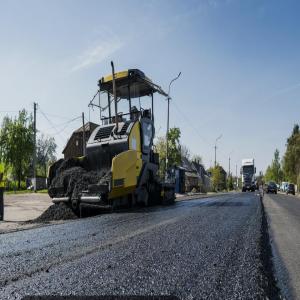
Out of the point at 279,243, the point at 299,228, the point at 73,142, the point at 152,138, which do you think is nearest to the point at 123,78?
the point at 152,138

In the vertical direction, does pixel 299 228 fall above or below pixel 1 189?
below

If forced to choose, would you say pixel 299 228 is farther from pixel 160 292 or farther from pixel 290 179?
pixel 290 179

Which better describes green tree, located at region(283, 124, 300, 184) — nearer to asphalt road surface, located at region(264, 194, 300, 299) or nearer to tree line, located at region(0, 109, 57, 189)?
tree line, located at region(0, 109, 57, 189)

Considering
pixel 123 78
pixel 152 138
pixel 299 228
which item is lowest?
pixel 299 228

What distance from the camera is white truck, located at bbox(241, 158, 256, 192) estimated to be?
5334 cm

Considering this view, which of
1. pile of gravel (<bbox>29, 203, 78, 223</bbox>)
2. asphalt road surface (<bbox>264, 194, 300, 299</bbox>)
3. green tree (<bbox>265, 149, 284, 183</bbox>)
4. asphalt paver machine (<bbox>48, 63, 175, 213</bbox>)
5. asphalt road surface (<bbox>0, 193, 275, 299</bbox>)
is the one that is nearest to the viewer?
asphalt road surface (<bbox>0, 193, 275, 299</bbox>)

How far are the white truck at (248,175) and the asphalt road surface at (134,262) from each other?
47.3m

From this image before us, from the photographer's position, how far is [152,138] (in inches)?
538

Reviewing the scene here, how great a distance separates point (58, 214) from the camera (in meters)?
10.4

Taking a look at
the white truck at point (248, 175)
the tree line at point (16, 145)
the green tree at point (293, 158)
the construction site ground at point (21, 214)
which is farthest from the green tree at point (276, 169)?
the construction site ground at point (21, 214)

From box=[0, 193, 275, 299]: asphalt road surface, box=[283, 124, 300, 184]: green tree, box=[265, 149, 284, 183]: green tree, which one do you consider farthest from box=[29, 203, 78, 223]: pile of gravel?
box=[265, 149, 284, 183]: green tree

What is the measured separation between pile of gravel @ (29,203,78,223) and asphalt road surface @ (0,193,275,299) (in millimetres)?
2834

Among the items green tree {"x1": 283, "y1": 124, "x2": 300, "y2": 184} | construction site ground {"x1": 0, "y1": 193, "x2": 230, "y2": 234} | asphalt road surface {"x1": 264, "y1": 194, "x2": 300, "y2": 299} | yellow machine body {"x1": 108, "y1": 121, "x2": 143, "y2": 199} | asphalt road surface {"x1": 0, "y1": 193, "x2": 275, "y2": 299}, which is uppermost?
green tree {"x1": 283, "y1": 124, "x2": 300, "y2": 184}

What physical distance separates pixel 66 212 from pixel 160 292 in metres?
7.64
